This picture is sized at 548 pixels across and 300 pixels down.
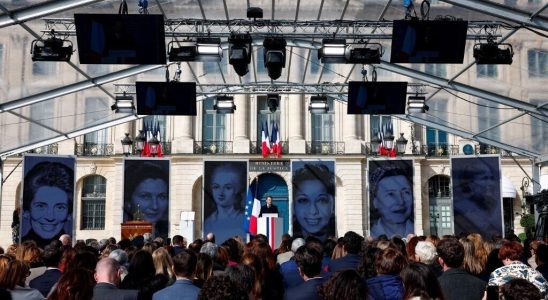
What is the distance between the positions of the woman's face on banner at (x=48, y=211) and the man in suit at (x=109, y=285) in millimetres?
12941

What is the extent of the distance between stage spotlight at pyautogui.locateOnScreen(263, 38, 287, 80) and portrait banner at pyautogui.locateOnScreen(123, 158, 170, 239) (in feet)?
23.5

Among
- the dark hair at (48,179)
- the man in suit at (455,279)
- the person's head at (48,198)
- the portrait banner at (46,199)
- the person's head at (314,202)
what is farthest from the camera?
the person's head at (314,202)

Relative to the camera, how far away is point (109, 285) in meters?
4.73

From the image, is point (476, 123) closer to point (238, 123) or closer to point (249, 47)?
point (249, 47)

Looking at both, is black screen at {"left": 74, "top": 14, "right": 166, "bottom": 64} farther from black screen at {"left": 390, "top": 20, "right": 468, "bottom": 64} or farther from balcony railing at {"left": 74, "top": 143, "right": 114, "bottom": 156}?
balcony railing at {"left": 74, "top": 143, "right": 114, "bottom": 156}

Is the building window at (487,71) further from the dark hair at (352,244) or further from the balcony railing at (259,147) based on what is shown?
the balcony railing at (259,147)

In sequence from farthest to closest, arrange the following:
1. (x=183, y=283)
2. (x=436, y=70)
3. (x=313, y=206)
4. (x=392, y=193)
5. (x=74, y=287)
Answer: (x=313, y=206)
(x=392, y=193)
(x=436, y=70)
(x=183, y=283)
(x=74, y=287)

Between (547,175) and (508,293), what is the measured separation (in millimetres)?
16263

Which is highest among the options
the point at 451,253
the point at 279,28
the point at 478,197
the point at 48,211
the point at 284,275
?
the point at 279,28

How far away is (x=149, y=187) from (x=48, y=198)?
314 centimetres

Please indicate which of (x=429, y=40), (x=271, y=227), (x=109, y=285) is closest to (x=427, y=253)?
(x=109, y=285)

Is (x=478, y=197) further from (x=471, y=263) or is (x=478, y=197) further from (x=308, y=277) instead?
(x=308, y=277)

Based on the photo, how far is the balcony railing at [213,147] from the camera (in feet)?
119

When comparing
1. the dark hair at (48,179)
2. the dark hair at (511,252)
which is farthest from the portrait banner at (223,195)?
the dark hair at (511,252)
